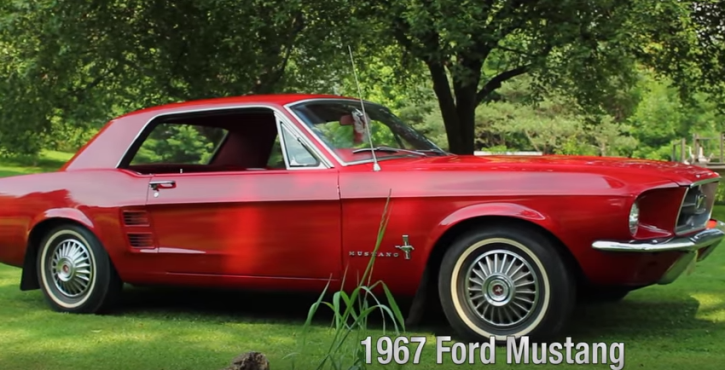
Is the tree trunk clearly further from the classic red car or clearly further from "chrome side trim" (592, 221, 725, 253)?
"chrome side trim" (592, 221, 725, 253)

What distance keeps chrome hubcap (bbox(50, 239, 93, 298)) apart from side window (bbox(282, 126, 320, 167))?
1.65 m

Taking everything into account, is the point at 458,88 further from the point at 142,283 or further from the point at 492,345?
the point at 492,345

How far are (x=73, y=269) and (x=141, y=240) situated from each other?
0.62 m

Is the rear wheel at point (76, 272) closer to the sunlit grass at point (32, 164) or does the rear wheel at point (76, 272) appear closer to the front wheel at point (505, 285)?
the front wheel at point (505, 285)

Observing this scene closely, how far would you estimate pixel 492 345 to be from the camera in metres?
3.81

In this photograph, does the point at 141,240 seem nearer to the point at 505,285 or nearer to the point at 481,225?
the point at 481,225

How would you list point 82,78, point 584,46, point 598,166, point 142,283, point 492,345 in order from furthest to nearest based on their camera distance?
point 82,78
point 584,46
point 142,283
point 598,166
point 492,345

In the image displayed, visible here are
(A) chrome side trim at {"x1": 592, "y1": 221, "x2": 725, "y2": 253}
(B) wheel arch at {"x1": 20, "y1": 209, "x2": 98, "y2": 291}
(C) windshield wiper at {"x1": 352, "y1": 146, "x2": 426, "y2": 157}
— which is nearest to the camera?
(A) chrome side trim at {"x1": 592, "y1": 221, "x2": 725, "y2": 253}

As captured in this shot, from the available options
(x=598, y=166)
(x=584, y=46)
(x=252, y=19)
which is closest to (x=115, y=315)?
(x=598, y=166)

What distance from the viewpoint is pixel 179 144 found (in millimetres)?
6090

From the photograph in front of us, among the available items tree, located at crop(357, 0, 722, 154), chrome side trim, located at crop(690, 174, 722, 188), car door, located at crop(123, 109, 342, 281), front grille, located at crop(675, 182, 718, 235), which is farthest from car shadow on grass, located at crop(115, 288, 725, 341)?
tree, located at crop(357, 0, 722, 154)

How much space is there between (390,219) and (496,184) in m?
0.64

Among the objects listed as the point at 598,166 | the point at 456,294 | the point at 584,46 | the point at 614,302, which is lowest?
the point at 614,302

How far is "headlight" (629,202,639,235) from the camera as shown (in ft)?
13.0
